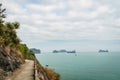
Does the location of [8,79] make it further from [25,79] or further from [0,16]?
[0,16]

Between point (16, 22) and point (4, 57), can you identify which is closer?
point (4, 57)

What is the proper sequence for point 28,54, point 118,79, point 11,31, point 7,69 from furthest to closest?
point 118,79
point 28,54
point 11,31
point 7,69

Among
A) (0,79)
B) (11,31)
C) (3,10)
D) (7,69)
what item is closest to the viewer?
(0,79)

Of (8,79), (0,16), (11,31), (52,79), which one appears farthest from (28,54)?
(8,79)

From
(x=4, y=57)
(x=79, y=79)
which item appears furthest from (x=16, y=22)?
(x=79, y=79)

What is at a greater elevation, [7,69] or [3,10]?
[3,10]

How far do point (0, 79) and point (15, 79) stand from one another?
4.82ft

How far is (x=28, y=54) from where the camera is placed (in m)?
65.9

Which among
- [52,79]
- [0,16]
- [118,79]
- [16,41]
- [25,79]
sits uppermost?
[0,16]

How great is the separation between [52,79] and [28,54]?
25.8m

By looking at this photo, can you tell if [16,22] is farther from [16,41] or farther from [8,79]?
[8,79]

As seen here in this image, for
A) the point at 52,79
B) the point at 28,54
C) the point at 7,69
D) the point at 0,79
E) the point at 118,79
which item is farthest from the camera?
the point at 118,79

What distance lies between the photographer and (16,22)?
124ft

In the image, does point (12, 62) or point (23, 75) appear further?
point (12, 62)
